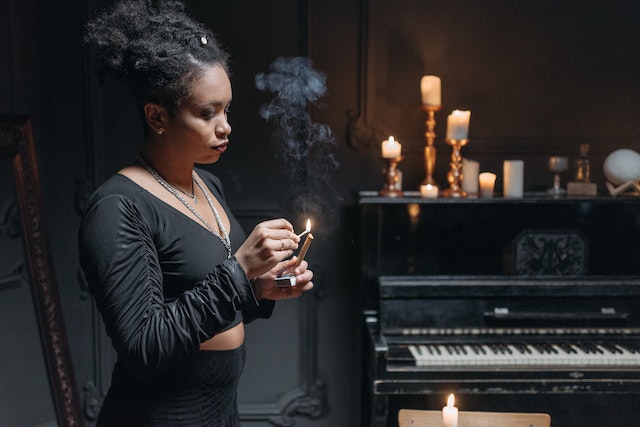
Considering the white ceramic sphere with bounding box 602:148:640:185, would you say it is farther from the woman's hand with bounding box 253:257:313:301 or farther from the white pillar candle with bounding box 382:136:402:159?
the woman's hand with bounding box 253:257:313:301

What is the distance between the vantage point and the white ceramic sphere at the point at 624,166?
313 centimetres

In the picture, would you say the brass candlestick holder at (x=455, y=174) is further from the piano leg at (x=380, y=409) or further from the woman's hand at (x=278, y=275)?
the woman's hand at (x=278, y=275)

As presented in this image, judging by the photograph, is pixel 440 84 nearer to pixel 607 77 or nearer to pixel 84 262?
pixel 607 77

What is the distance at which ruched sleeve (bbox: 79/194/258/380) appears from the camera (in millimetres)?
1377

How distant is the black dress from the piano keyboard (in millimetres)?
1493

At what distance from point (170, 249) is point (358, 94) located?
2155 millimetres

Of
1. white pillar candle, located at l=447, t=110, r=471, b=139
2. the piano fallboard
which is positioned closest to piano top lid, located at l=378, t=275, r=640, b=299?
the piano fallboard

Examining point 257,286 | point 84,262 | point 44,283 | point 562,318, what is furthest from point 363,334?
point 84,262

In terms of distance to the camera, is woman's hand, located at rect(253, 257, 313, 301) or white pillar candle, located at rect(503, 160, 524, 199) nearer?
woman's hand, located at rect(253, 257, 313, 301)

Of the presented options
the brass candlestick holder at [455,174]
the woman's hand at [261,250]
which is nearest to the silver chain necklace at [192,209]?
the woman's hand at [261,250]

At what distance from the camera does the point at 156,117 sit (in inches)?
62.8

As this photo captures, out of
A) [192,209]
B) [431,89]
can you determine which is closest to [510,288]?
[431,89]

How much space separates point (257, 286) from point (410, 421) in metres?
0.82

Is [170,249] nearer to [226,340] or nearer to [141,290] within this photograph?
[141,290]
